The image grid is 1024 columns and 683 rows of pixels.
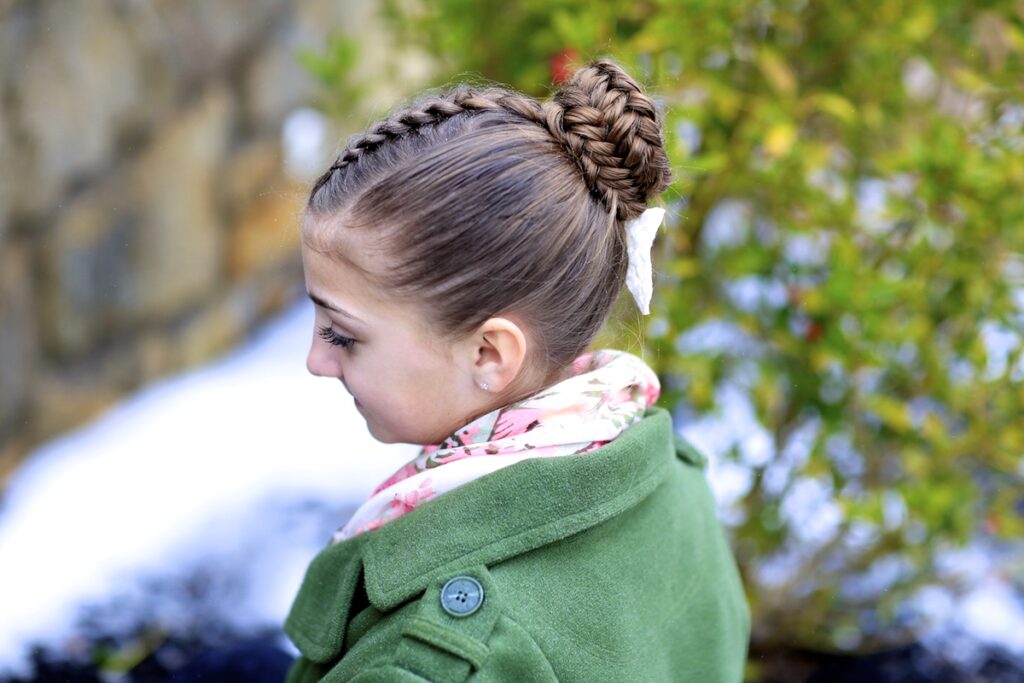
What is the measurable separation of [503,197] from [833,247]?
0.90 m

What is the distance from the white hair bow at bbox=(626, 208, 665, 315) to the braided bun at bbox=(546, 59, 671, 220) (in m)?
0.02

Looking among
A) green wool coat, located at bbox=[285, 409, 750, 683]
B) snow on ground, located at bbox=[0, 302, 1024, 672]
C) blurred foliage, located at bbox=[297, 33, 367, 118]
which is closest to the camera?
green wool coat, located at bbox=[285, 409, 750, 683]

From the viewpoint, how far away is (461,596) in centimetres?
90

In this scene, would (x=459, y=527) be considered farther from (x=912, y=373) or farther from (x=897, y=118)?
(x=897, y=118)

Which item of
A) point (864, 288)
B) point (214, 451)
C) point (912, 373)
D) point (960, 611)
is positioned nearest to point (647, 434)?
point (864, 288)

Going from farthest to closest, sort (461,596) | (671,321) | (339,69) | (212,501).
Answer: (212,501) → (339,69) → (671,321) → (461,596)

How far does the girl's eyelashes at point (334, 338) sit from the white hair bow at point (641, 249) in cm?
31

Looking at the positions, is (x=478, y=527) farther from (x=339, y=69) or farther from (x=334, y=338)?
(x=339, y=69)

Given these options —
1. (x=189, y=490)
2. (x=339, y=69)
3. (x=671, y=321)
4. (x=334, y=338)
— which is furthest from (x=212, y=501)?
(x=334, y=338)

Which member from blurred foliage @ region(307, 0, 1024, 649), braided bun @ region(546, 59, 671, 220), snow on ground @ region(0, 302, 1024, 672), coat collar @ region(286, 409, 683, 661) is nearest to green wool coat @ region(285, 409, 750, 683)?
coat collar @ region(286, 409, 683, 661)

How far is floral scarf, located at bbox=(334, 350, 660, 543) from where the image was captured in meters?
1.01

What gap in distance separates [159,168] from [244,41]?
481mm

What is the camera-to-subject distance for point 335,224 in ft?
3.43

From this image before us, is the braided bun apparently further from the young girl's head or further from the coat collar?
the coat collar
